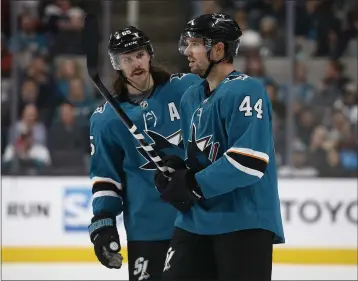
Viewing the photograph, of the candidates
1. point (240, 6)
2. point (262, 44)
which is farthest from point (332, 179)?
point (240, 6)

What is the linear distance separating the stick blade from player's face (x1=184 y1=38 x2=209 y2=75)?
0.27 meters

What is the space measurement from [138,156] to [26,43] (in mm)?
2832

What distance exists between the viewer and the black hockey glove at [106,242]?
261 centimetres

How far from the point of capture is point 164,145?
2.70 meters

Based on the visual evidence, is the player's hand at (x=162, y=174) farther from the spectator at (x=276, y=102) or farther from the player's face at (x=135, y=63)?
the spectator at (x=276, y=102)

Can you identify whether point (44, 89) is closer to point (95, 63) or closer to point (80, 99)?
point (80, 99)

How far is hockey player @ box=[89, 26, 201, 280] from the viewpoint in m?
2.70

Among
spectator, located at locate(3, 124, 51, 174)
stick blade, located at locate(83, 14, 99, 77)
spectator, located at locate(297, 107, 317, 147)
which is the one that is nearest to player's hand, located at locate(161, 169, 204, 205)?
stick blade, located at locate(83, 14, 99, 77)

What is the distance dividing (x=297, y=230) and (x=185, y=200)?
2.40 meters

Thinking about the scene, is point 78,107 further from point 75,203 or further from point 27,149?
point 75,203

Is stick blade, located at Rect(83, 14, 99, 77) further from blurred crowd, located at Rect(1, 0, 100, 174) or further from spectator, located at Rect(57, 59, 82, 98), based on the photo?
spectator, located at Rect(57, 59, 82, 98)

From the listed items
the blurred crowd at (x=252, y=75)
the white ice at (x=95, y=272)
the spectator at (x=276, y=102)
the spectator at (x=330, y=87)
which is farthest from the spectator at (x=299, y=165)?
the white ice at (x=95, y=272)

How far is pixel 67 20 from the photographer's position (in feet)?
18.5

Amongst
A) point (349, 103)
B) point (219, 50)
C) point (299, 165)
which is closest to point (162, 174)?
point (219, 50)
